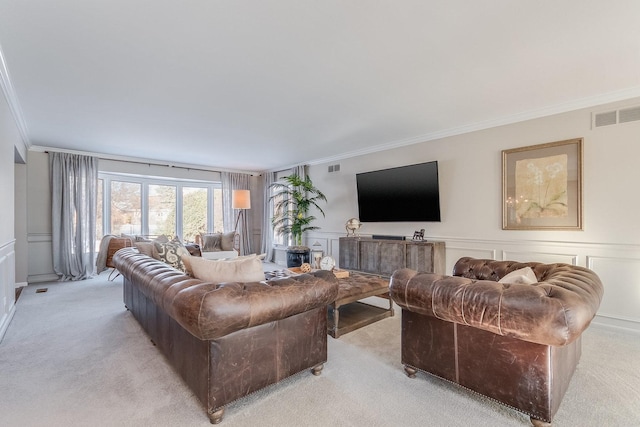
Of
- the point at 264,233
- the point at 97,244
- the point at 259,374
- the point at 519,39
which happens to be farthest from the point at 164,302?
the point at 264,233

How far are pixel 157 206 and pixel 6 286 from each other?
142 inches

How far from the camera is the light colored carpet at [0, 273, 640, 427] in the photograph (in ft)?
5.45

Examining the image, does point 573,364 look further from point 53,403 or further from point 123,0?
point 123,0

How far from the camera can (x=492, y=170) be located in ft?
12.9

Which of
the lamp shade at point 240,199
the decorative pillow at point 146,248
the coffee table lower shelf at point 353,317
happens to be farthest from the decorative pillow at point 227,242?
the coffee table lower shelf at point 353,317

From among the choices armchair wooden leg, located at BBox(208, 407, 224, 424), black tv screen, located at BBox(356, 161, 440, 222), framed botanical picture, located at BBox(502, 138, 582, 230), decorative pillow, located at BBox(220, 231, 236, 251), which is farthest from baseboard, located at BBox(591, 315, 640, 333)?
decorative pillow, located at BBox(220, 231, 236, 251)

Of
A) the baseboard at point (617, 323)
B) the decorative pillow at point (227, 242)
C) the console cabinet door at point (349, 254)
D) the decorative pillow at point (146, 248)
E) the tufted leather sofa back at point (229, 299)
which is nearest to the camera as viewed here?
the tufted leather sofa back at point (229, 299)

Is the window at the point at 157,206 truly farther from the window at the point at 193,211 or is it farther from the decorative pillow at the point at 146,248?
the decorative pillow at the point at 146,248

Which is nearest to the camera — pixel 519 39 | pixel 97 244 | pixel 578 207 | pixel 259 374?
pixel 259 374

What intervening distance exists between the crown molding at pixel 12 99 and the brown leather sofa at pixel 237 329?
2107 millimetres

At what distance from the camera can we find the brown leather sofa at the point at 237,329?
1567mm

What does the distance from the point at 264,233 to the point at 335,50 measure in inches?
230

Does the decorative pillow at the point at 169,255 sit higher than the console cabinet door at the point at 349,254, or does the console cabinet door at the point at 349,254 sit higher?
the decorative pillow at the point at 169,255

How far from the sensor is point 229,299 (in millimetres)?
1568
